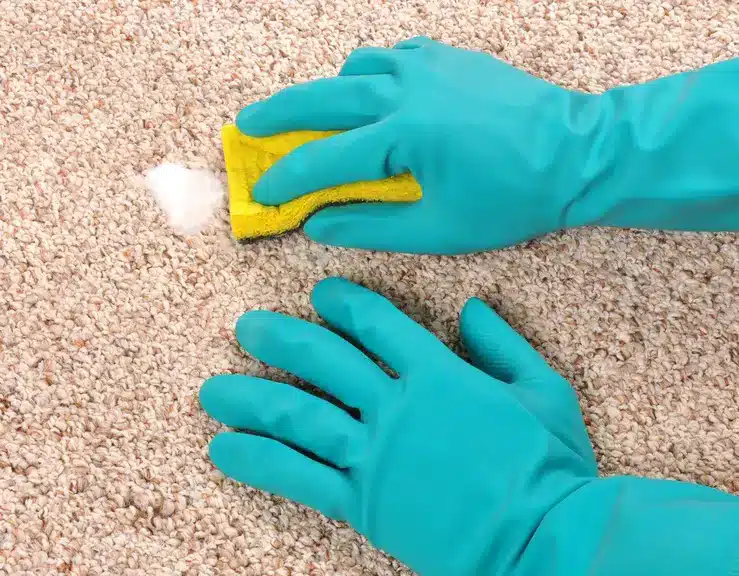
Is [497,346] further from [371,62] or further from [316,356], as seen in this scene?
[371,62]

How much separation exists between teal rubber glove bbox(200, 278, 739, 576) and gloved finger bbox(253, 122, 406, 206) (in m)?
0.09

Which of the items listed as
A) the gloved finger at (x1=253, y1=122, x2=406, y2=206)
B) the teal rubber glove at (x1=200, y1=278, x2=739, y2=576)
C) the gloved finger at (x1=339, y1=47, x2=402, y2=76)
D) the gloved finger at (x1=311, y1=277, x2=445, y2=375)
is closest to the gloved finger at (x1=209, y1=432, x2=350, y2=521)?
the teal rubber glove at (x1=200, y1=278, x2=739, y2=576)

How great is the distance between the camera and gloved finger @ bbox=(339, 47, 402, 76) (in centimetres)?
57

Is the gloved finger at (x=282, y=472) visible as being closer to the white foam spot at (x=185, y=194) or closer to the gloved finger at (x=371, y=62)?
the white foam spot at (x=185, y=194)

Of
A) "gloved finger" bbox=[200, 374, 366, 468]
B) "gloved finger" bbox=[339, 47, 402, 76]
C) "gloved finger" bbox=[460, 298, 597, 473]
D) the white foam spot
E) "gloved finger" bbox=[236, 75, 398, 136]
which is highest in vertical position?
"gloved finger" bbox=[339, 47, 402, 76]

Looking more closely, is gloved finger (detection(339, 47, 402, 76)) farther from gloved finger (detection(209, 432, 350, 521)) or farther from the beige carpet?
gloved finger (detection(209, 432, 350, 521))

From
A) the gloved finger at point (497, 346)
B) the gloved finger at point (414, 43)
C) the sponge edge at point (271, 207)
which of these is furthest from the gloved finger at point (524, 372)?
the gloved finger at point (414, 43)

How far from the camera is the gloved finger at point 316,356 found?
1.84 feet

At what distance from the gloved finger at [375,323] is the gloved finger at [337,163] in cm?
9

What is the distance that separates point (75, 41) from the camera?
63cm


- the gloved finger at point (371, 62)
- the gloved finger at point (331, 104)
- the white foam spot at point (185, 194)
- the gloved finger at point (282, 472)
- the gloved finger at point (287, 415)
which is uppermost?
the gloved finger at point (371, 62)

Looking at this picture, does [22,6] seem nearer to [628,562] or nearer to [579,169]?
[579,169]

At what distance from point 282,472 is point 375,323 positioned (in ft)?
0.46

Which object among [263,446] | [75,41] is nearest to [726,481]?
[263,446]
